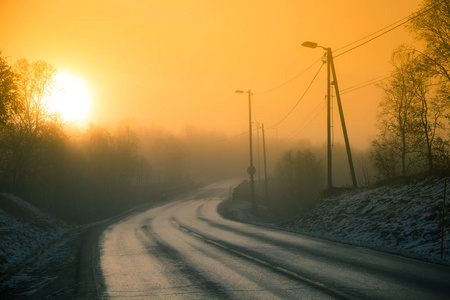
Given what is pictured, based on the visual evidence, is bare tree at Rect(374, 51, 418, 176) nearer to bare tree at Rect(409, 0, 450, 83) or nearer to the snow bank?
bare tree at Rect(409, 0, 450, 83)

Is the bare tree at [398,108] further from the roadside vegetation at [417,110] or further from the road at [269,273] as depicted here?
the road at [269,273]

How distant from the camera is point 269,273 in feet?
28.1

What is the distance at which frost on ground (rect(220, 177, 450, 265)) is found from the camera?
36.4 ft

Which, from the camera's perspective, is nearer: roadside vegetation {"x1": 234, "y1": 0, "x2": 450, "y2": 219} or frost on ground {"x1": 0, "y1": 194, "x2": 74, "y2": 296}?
frost on ground {"x1": 0, "y1": 194, "x2": 74, "y2": 296}

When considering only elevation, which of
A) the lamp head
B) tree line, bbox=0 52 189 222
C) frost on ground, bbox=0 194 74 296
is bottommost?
frost on ground, bbox=0 194 74 296

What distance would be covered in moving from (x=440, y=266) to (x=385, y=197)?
28.4ft

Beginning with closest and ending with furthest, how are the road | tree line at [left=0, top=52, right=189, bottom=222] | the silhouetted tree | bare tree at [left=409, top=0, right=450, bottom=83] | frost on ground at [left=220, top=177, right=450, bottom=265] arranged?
the road
frost on ground at [left=220, top=177, right=450, bottom=265]
bare tree at [left=409, top=0, right=450, bottom=83]
tree line at [left=0, top=52, right=189, bottom=222]
the silhouetted tree

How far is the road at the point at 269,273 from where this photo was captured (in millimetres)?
6887

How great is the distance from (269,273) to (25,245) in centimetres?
1249

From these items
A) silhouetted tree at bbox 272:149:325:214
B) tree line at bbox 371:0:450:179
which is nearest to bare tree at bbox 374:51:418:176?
tree line at bbox 371:0:450:179

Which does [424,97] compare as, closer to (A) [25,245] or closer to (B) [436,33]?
(B) [436,33]

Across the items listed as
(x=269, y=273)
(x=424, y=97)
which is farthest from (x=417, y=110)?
(x=269, y=273)

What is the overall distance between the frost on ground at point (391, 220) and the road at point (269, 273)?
1385 millimetres

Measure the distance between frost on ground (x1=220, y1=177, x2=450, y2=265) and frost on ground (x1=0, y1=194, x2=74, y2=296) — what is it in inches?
417
